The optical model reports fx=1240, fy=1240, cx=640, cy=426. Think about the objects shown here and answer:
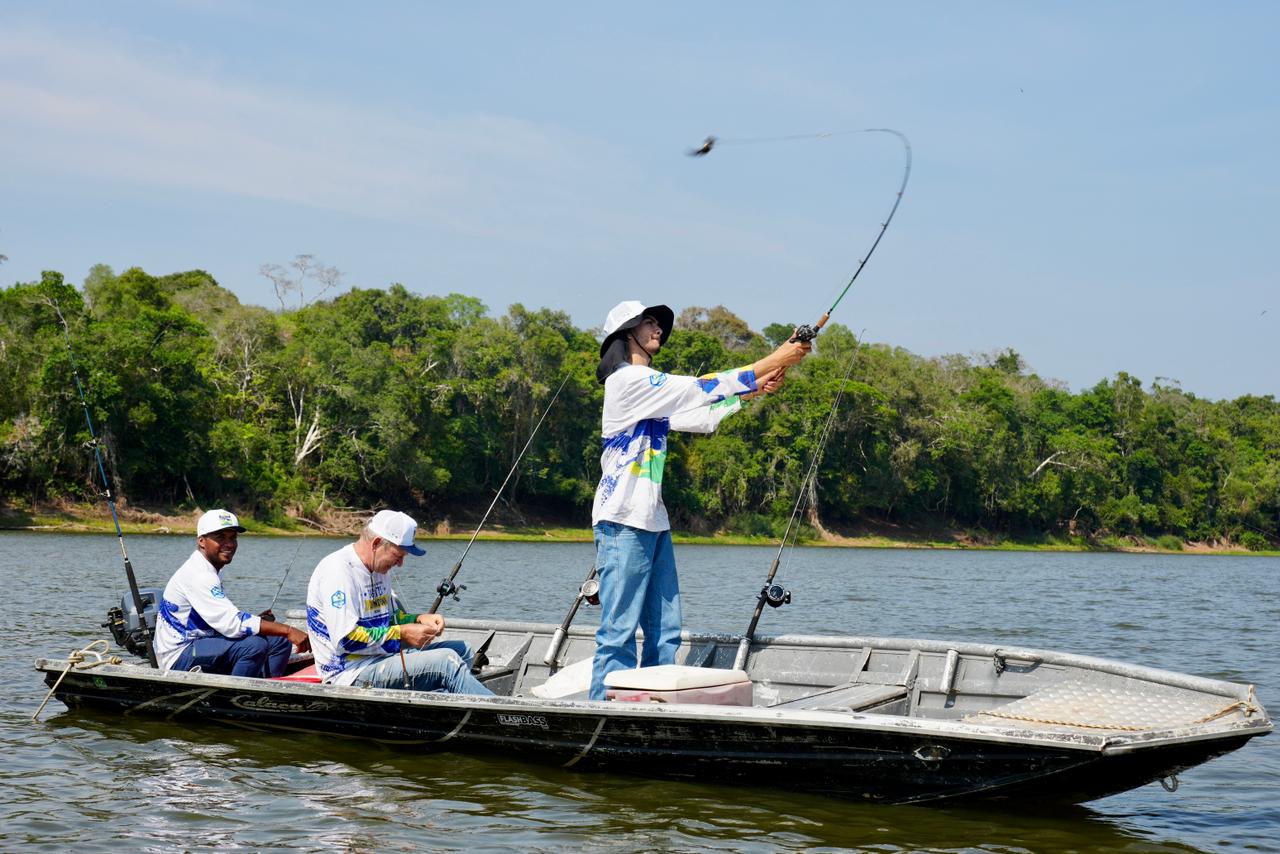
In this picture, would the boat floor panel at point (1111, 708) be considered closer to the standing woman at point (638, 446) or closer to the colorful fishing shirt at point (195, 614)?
the standing woman at point (638, 446)

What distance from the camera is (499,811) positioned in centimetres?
584

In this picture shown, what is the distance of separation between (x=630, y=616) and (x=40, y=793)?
3.00 m

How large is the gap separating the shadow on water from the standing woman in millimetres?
750

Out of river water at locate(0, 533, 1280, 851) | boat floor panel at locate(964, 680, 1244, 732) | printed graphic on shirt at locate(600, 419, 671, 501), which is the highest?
printed graphic on shirt at locate(600, 419, 671, 501)

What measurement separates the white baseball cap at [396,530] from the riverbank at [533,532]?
98.0 ft

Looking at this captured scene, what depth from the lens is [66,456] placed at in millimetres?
35000

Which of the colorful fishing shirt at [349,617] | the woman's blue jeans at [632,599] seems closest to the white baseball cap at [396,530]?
the colorful fishing shirt at [349,617]

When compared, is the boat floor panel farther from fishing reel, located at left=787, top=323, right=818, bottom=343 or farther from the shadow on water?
fishing reel, located at left=787, top=323, right=818, bottom=343

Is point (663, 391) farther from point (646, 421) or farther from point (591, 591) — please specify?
point (591, 591)

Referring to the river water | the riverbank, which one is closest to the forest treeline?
the riverbank

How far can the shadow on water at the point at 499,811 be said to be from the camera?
5395 millimetres

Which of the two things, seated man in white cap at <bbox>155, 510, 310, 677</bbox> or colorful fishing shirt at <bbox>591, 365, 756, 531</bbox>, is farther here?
seated man in white cap at <bbox>155, 510, 310, 677</bbox>

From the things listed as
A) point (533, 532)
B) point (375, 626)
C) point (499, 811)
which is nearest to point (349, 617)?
point (375, 626)

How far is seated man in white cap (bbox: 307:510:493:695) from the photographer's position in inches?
251
